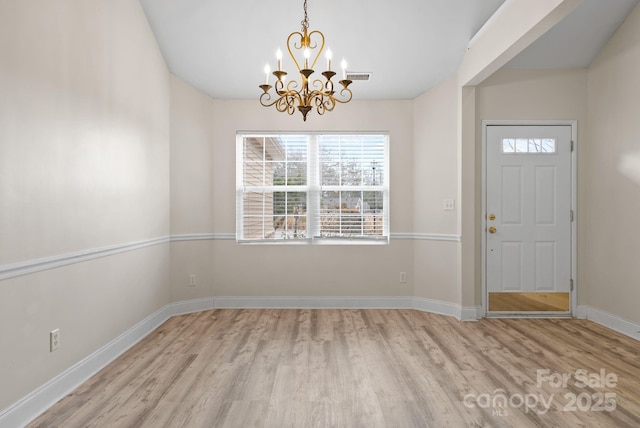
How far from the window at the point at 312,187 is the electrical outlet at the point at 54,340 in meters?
2.47

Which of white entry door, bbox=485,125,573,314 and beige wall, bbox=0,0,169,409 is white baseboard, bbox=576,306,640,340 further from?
beige wall, bbox=0,0,169,409

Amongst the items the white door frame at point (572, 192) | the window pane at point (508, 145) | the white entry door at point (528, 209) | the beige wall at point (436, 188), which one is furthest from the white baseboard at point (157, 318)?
the window pane at point (508, 145)

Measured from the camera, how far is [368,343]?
3568 millimetres

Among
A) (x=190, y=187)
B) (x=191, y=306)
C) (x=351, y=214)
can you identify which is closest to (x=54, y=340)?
(x=191, y=306)

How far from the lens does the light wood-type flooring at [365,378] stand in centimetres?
230

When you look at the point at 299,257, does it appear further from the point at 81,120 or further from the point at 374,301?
the point at 81,120

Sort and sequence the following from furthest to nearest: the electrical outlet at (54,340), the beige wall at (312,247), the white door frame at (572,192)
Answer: the beige wall at (312,247) < the white door frame at (572,192) < the electrical outlet at (54,340)

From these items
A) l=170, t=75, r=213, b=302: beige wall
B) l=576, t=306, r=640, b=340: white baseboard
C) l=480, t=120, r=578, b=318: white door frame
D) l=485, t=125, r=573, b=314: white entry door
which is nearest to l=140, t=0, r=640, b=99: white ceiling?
l=170, t=75, r=213, b=302: beige wall

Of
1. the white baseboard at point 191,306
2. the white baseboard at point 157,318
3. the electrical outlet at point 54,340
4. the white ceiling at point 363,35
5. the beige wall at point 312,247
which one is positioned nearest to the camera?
the white baseboard at point 157,318

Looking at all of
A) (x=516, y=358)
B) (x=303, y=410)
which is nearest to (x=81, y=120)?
(x=303, y=410)

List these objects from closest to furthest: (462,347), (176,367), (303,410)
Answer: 1. (303,410)
2. (176,367)
3. (462,347)

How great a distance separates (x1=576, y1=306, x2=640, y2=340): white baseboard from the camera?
3.70 metres

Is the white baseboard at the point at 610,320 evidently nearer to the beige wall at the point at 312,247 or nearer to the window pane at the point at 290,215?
the beige wall at the point at 312,247

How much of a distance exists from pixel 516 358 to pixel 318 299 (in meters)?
2.26
